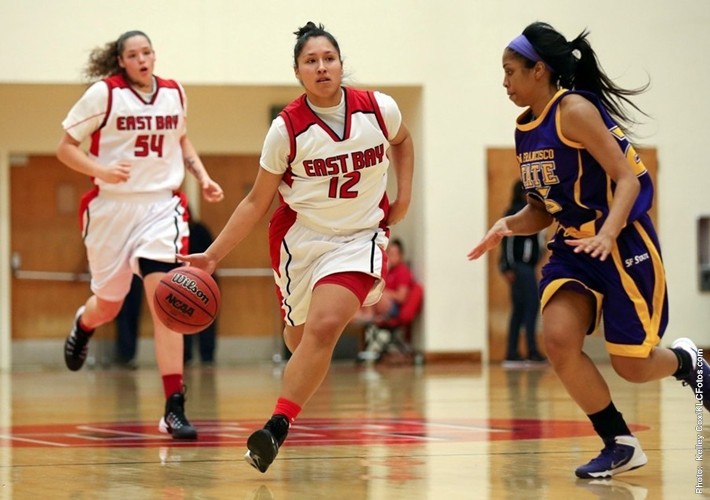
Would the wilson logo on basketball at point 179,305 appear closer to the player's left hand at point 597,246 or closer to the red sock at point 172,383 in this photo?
the red sock at point 172,383

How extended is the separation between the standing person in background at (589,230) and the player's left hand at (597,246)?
0.04ft

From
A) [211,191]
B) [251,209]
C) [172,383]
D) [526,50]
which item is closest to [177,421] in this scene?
[172,383]

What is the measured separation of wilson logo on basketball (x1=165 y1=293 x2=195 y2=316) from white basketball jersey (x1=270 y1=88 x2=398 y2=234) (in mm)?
625

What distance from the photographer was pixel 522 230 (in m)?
4.88

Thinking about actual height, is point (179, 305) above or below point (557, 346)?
above

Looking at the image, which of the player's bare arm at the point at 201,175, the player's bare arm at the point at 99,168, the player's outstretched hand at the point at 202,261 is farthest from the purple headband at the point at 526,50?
the player's bare arm at the point at 99,168

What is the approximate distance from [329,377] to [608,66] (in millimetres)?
4782

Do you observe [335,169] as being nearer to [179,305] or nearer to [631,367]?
[179,305]

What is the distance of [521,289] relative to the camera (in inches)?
491

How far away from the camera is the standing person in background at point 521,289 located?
490 inches

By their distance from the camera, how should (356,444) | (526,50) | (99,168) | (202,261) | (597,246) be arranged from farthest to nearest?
(99,168)
(356,444)
(202,261)
(526,50)
(597,246)

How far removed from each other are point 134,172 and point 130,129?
0.22 meters

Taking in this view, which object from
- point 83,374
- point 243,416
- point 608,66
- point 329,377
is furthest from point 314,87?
point 608,66

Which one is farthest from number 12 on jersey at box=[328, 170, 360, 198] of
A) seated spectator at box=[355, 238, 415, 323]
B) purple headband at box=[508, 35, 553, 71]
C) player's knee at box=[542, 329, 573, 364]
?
seated spectator at box=[355, 238, 415, 323]
